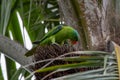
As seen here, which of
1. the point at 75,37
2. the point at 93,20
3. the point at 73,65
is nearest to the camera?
the point at 73,65

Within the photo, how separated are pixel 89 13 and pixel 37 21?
2.14ft

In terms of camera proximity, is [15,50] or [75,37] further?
[75,37]

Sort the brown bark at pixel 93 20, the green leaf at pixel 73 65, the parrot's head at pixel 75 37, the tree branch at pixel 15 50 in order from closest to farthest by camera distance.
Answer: the green leaf at pixel 73 65, the brown bark at pixel 93 20, the tree branch at pixel 15 50, the parrot's head at pixel 75 37

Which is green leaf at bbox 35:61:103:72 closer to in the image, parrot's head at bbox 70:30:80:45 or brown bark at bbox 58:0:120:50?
brown bark at bbox 58:0:120:50

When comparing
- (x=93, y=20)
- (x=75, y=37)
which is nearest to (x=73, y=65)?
(x=93, y=20)

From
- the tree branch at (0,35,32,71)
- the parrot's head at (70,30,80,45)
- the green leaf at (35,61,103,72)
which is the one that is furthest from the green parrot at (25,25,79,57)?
the green leaf at (35,61,103,72)

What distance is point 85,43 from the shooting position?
1.56 metres

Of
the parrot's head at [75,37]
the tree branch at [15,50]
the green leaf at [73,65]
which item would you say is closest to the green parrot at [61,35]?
the parrot's head at [75,37]

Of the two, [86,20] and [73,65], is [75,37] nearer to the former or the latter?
[86,20]

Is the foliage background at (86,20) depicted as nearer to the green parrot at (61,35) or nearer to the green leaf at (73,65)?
the green parrot at (61,35)

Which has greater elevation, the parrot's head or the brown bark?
the brown bark

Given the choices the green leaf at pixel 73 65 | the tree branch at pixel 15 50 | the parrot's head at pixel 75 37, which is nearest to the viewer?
the green leaf at pixel 73 65

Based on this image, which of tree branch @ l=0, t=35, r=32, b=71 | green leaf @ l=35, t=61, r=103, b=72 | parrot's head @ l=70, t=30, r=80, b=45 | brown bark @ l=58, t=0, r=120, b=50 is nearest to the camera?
green leaf @ l=35, t=61, r=103, b=72

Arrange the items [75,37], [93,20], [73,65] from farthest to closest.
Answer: [75,37]
[93,20]
[73,65]
